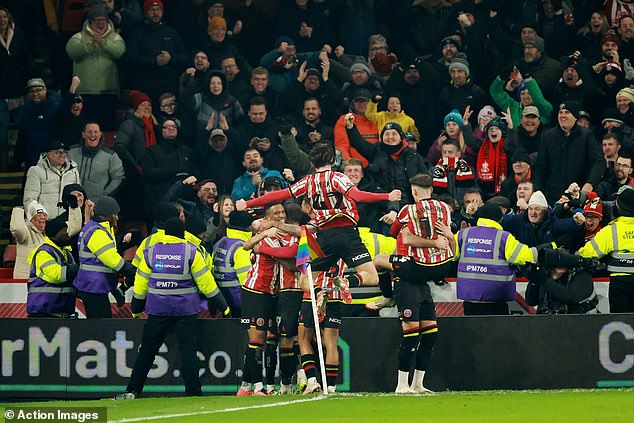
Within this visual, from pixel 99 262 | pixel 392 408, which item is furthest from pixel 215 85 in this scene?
pixel 392 408

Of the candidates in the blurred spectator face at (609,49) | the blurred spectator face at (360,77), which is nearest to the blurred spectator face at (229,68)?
the blurred spectator face at (360,77)

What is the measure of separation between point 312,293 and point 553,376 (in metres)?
3.51

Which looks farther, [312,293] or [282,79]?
[282,79]

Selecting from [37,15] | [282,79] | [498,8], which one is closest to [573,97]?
[498,8]

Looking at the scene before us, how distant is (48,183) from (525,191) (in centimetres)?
688

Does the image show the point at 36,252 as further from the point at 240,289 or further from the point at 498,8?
the point at 498,8

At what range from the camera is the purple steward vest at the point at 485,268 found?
17.5 meters

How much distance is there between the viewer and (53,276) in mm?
18156

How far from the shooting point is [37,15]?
26031 millimetres

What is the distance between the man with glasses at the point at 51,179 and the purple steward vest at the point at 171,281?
474cm

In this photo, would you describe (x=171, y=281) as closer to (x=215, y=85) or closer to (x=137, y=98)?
(x=215, y=85)

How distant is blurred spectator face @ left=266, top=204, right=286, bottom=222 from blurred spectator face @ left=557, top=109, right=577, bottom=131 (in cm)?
515

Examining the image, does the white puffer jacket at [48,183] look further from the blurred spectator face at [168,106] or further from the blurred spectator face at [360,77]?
the blurred spectator face at [360,77]

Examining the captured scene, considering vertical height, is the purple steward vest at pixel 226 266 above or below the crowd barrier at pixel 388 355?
above
